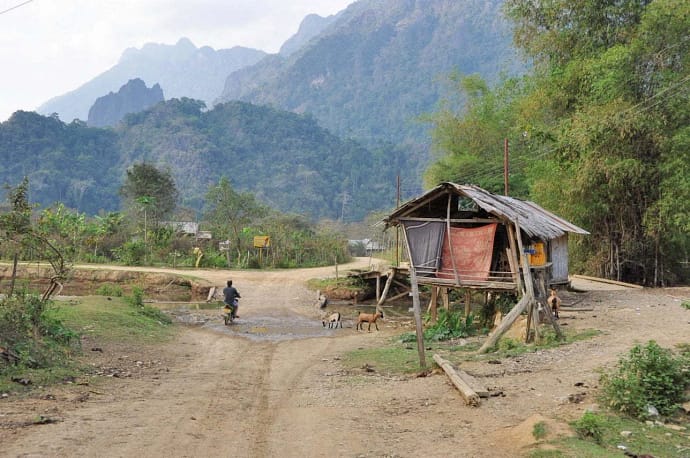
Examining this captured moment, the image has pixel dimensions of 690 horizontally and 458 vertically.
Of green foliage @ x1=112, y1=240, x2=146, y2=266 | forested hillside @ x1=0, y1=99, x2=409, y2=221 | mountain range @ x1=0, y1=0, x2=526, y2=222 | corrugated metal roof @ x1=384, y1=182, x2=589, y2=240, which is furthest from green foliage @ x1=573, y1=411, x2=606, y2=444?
forested hillside @ x1=0, y1=99, x2=409, y2=221

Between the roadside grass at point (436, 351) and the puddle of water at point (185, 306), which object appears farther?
the puddle of water at point (185, 306)

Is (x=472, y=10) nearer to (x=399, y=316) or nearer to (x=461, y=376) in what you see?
(x=399, y=316)

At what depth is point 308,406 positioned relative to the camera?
8.45 meters

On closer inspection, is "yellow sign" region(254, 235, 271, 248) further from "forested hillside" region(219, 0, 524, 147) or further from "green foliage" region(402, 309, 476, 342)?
"forested hillside" region(219, 0, 524, 147)

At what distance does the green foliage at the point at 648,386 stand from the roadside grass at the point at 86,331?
313 inches

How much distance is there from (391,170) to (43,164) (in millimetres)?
54742

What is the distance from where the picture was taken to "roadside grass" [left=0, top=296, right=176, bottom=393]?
855 centimetres

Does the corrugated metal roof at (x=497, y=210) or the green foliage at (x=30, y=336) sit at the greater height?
the corrugated metal roof at (x=497, y=210)

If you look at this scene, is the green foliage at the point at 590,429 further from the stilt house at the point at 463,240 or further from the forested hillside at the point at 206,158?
the forested hillside at the point at 206,158

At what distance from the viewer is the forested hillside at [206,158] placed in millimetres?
81625

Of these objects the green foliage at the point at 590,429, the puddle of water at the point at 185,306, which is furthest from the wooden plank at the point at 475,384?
the puddle of water at the point at 185,306

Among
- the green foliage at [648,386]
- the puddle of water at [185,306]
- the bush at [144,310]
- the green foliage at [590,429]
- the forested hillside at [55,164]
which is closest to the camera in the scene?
the green foliage at [590,429]

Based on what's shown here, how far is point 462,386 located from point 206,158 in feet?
282

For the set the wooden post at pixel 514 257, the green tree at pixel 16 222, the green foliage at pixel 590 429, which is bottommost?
the green foliage at pixel 590 429
